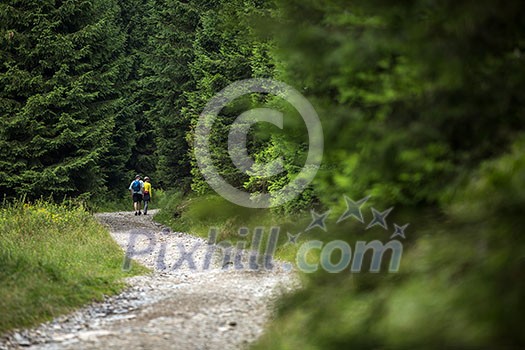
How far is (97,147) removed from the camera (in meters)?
26.3

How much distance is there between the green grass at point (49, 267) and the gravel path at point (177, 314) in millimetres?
257

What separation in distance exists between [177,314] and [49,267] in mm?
2903

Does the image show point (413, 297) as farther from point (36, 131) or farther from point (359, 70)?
point (36, 131)

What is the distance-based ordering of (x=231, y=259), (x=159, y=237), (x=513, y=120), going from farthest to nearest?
(x=159, y=237) → (x=231, y=259) → (x=513, y=120)

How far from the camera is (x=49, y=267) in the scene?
970 centimetres

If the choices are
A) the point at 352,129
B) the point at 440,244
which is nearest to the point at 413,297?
the point at 440,244

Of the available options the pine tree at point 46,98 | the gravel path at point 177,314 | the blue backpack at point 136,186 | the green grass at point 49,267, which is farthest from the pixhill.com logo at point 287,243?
the blue backpack at point 136,186

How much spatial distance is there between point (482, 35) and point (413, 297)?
1.97 metres

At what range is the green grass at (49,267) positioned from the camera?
8.09m

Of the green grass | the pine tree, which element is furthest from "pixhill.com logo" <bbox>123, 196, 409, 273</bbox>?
the pine tree

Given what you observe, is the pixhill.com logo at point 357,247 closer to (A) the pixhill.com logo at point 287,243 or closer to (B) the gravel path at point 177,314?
(A) the pixhill.com logo at point 287,243

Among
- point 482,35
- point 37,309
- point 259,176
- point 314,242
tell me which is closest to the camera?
point 482,35

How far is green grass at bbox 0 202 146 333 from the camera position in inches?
318

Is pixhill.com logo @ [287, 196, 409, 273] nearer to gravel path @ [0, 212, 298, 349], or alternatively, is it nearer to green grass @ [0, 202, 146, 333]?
gravel path @ [0, 212, 298, 349]
